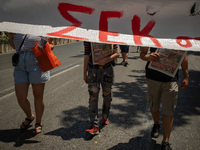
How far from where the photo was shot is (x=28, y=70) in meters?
2.72

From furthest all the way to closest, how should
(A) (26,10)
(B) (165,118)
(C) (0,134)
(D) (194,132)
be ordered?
(D) (194,132), (C) (0,134), (B) (165,118), (A) (26,10)

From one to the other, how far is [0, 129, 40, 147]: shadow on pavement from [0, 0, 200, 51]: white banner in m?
1.82

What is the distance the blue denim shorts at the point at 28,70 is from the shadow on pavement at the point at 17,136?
899 millimetres

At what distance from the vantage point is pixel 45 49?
2680 mm

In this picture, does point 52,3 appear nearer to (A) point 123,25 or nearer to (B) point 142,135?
(A) point 123,25

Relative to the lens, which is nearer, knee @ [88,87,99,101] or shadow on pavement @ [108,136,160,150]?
shadow on pavement @ [108,136,160,150]

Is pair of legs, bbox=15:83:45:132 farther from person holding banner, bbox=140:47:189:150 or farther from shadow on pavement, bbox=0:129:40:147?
person holding banner, bbox=140:47:189:150

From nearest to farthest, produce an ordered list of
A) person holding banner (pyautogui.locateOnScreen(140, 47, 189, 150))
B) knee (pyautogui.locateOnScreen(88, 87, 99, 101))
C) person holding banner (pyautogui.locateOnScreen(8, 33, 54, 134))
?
person holding banner (pyautogui.locateOnScreen(140, 47, 189, 150))
person holding banner (pyautogui.locateOnScreen(8, 33, 54, 134))
knee (pyautogui.locateOnScreen(88, 87, 99, 101))

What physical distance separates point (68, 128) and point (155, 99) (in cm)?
159

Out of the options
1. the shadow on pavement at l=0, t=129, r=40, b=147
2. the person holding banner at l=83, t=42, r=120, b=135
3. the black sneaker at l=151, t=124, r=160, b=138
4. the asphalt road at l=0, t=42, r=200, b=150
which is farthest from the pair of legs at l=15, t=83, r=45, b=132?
the black sneaker at l=151, t=124, r=160, b=138

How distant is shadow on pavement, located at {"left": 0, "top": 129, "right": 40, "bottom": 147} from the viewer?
278cm

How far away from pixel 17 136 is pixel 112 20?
2.37m

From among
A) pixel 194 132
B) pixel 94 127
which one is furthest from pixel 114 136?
pixel 194 132

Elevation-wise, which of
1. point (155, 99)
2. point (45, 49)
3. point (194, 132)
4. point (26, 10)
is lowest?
point (194, 132)
